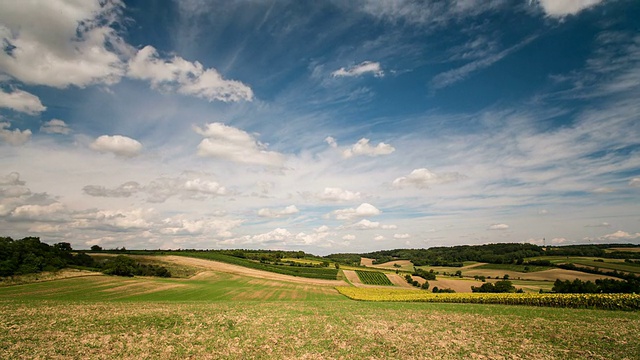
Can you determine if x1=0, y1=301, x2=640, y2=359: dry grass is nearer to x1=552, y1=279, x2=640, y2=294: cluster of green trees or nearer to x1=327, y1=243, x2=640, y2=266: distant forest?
x1=552, y1=279, x2=640, y2=294: cluster of green trees

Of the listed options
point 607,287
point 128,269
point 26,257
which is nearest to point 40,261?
point 26,257

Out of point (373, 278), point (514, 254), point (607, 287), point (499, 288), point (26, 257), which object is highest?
point (26, 257)

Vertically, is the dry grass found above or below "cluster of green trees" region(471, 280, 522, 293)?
above

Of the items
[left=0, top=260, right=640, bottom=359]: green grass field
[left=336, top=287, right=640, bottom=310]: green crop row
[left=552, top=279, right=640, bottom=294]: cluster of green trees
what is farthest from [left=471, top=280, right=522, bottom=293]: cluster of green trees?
[left=0, top=260, right=640, bottom=359]: green grass field

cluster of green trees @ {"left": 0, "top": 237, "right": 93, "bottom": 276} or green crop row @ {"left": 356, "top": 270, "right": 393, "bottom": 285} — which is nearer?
cluster of green trees @ {"left": 0, "top": 237, "right": 93, "bottom": 276}

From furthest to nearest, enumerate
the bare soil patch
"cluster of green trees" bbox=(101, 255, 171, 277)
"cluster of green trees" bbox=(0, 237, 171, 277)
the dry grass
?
the bare soil patch, "cluster of green trees" bbox=(101, 255, 171, 277), "cluster of green trees" bbox=(0, 237, 171, 277), the dry grass

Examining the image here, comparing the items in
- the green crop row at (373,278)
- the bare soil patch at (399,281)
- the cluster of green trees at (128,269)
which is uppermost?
the cluster of green trees at (128,269)

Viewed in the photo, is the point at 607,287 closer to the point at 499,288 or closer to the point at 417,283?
the point at 499,288

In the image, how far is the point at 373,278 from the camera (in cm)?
11231

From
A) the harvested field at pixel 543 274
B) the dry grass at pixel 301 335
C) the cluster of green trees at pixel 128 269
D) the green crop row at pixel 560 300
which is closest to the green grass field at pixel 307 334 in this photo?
the dry grass at pixel 301 335

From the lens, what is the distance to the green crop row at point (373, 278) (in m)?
104

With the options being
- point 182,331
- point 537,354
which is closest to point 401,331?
point 537,354

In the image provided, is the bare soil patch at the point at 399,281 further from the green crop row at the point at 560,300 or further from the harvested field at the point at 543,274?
the green crop row at the point at 560,300

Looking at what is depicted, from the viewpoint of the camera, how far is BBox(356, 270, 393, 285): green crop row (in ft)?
342
